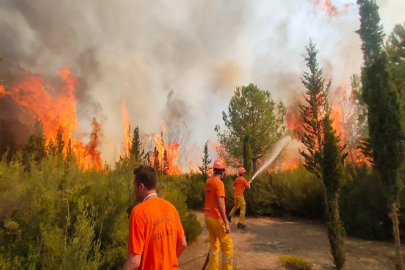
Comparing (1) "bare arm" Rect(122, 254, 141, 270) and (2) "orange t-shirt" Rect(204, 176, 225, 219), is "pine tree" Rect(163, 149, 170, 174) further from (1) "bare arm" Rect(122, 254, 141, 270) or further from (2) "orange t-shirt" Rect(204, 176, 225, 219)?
(1) "bare arm" Rect(122, 254, 141, 270)

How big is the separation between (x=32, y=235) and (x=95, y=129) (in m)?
32.1

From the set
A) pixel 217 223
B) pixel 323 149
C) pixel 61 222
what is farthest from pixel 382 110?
pixel 61 222

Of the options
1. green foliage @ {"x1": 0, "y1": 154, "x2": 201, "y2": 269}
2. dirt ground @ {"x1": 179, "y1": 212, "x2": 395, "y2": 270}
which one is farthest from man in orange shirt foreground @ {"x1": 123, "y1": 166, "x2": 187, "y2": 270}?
dirt ground @ {"x1": 179, "y1": 212, "x2": 395, "y2": 270}

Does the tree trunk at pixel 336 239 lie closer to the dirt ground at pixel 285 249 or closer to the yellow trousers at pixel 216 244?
the dirt ground at pixel 285 249

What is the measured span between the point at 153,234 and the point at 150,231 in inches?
2.4

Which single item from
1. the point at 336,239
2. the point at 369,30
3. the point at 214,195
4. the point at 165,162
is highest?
the point at 369,30

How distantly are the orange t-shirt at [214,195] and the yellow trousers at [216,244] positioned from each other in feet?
0.39

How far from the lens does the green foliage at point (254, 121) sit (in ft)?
91.7

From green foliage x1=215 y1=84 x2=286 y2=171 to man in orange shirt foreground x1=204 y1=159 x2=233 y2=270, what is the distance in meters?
22.6

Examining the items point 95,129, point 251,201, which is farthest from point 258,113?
point 95,129

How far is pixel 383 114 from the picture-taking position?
21.7 feet

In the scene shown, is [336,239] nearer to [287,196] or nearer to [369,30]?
[369,30]

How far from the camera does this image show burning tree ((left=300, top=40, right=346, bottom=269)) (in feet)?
20.5

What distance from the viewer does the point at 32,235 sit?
13.4 feet
